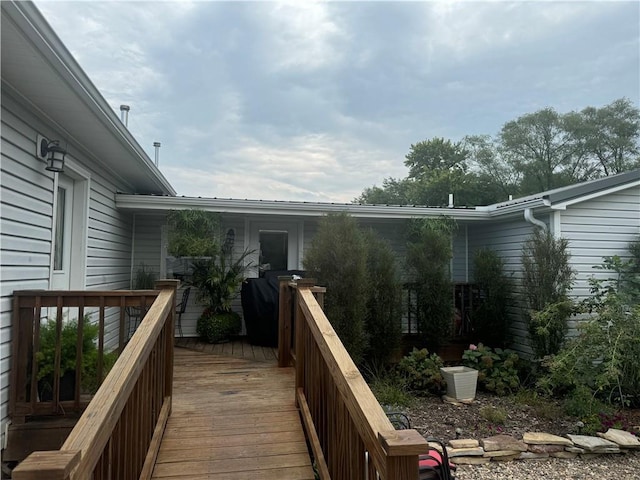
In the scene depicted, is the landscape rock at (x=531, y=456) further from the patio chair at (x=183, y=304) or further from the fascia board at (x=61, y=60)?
the fascia board at (x=61, y=60)

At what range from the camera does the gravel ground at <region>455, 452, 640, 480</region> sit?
3.43 meters

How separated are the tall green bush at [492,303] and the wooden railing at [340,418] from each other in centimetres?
390

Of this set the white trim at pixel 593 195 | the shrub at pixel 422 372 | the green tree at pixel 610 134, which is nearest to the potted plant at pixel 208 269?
the shrub at pixel 422 372

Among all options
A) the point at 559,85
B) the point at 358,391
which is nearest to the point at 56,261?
the point at 358,391

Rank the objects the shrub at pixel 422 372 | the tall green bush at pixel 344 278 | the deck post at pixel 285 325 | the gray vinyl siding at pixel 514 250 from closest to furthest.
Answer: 1. the deck post at pixel 285 325
2. the tall green bush at pixel 344 278
3. the shrub at pixel 422 372
4. the gray vinyl siding at pixel 514 250

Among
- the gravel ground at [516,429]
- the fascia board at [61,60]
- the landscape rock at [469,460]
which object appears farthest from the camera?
the landscape rock at [469,460]

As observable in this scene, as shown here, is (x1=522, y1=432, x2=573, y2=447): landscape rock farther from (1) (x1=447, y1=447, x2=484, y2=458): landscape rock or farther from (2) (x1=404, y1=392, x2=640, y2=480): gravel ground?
(1) (x1=447, y1=447, x2=484, y2=458): landscape rock

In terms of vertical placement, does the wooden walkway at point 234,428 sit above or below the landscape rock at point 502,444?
above

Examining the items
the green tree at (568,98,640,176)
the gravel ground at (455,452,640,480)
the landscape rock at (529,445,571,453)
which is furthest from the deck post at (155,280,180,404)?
the green tree at (568,98,640,176)

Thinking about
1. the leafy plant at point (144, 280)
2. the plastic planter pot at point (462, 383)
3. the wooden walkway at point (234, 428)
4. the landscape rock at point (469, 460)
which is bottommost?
the landscape rock at point (469, 460)

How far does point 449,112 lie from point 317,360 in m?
14.4

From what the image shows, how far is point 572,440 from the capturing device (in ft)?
12.8

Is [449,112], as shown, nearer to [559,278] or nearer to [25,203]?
[559,278]

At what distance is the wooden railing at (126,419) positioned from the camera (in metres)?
0.94
